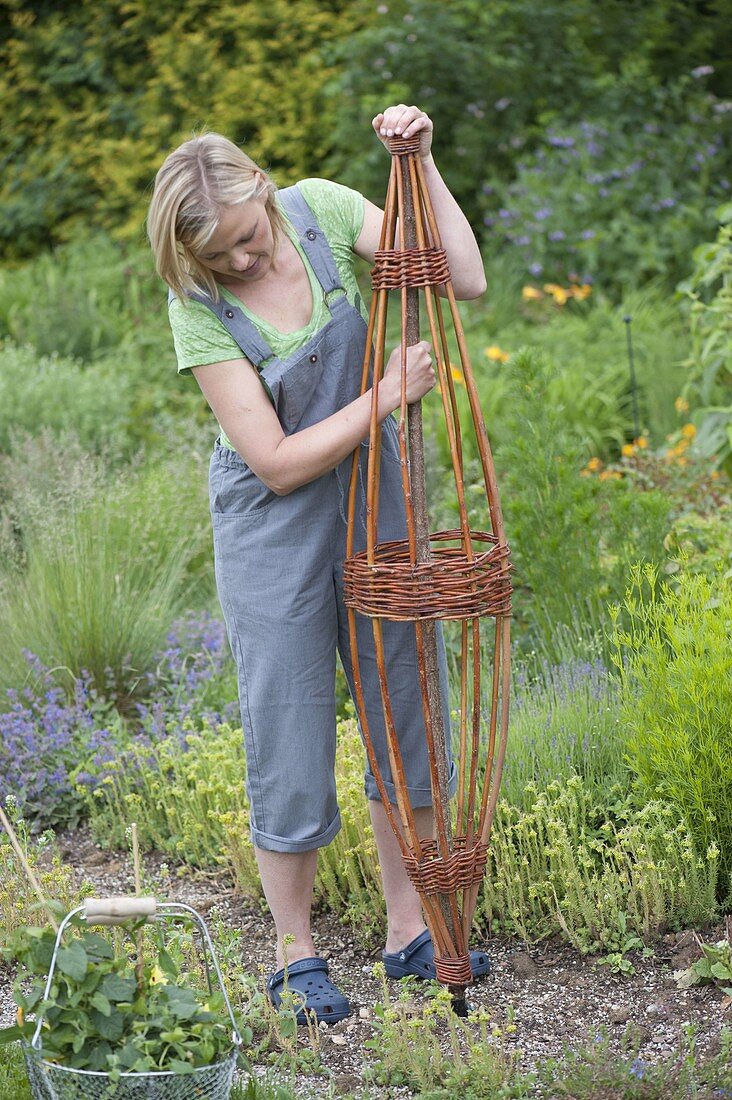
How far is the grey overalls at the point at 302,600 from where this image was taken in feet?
8.07

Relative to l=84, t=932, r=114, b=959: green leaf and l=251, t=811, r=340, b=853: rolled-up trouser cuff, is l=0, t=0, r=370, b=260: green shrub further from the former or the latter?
l=84, t=932, r=114, b=959: green leaf

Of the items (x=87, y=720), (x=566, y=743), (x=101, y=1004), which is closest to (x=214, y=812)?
(x=87, y=720)

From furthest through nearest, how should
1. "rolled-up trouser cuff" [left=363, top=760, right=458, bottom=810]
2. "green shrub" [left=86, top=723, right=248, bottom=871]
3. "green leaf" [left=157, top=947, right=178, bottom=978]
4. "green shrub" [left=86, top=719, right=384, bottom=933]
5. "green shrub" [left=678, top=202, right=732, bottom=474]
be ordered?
1. "green shrub" [left=678, top=202, right=732, bottom=474]
2. "green shrub" [left=86, top=723, right=248, bottom=871]
3. "green shrub" [left=86, top=719, right=384, bottom=933]
4. "rolled-up trouser cuff" [left=363, top=760, right=458, bottom=810]
5. "green leaf" [left=157, top=947, right=178, bottom=978]

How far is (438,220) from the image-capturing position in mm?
2420

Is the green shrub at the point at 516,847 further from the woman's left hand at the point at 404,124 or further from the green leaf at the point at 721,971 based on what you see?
the woman's left hand at the point at 404,124

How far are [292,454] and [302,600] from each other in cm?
34

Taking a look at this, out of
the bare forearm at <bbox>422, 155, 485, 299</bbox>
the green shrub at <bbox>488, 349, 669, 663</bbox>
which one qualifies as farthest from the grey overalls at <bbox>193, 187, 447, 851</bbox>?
the green shrub at <bbox>488, 349, 669, 663</bbox>

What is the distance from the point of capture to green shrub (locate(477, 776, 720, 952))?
2752 millimetres

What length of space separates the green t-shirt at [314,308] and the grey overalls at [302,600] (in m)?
0.02

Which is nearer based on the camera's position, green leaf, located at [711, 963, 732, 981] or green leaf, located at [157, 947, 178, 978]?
green leaf, located at [157, 947, 178, 978]

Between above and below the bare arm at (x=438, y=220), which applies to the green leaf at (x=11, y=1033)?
below

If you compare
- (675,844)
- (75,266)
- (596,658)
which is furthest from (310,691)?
(75,266)

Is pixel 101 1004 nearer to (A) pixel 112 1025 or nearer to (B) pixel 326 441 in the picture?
(A) pixel 112 1025

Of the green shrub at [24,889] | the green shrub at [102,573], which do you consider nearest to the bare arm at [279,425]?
the green shrub at [24,889]
